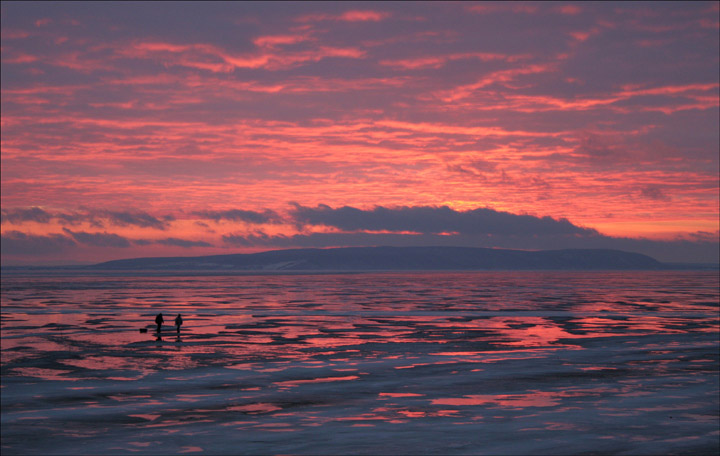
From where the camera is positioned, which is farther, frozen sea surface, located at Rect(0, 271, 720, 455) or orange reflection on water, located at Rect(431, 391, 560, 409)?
orange reflection on water, located at Rect(431, 391, 560, 409)

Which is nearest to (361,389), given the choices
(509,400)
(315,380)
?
(315,380)

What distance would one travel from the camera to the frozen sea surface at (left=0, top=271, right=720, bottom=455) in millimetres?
14383

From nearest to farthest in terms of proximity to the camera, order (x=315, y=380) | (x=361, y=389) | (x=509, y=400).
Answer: (x=509, y=400) < (x=361, y=389) < (x=315, y=380)

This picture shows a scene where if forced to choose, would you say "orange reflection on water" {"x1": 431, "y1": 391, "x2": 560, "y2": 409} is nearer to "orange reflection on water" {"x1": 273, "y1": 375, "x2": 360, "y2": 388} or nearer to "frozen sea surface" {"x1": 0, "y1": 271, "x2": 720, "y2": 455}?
"frozen sea surface" {"x1": 0, "y1": 271, "x2": 720, "y2": 455}

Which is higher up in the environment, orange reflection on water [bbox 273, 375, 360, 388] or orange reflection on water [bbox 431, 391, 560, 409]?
orange reflection on water [bbox 431, 391, 560, 409]

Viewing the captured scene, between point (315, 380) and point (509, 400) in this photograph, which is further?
point (315, 380)

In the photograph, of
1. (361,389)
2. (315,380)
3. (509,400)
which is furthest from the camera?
(315,380)

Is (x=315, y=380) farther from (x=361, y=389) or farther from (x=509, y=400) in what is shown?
(x=509, y=400)

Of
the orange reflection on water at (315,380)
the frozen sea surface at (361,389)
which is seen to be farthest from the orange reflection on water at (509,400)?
the orange reflection on water at (315,380)

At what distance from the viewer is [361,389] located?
19750 mm

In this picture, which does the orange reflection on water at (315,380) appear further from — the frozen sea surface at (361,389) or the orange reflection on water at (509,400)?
the orange reflection on water at (509,400)

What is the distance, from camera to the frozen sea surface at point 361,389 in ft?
47.2

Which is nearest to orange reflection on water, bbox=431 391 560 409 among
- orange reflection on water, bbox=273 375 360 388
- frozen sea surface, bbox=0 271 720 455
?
frozen sea surface, bbox=0 271 720 455

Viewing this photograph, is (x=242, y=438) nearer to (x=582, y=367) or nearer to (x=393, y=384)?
(x=393, y=384)
